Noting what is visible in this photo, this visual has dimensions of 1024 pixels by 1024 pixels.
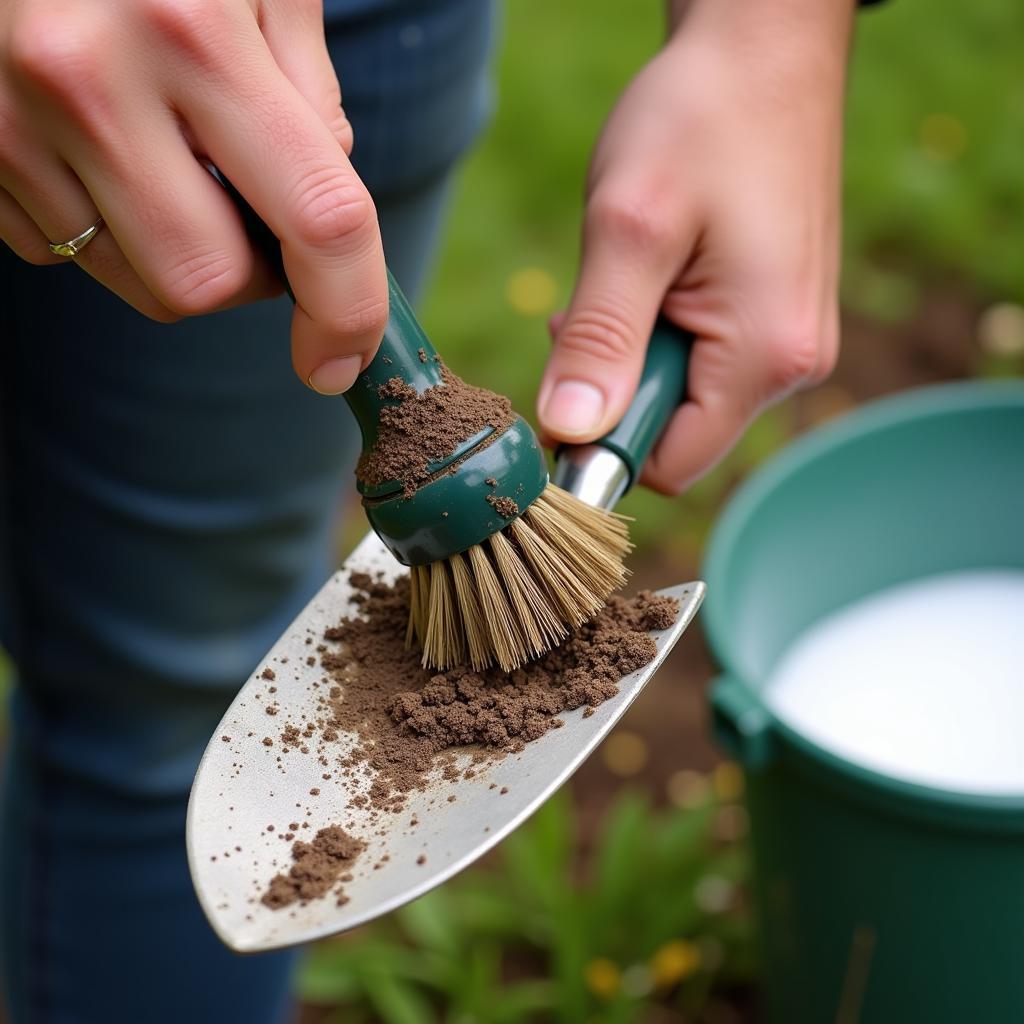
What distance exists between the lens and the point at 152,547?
4.60 ft

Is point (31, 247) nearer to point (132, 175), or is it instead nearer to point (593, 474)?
point (132, 175)

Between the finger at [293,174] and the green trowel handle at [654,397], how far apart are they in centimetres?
37

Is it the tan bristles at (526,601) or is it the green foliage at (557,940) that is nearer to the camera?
the tan bristles at (526,601)

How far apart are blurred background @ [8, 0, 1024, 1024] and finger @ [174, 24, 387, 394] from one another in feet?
3.51

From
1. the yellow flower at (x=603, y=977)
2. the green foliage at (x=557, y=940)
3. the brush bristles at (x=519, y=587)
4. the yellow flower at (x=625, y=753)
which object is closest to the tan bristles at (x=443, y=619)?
the brush bristles at (x=519, y=587)

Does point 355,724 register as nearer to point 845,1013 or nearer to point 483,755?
point 483,755

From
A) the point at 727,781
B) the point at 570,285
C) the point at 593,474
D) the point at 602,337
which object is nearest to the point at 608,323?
the point at 602,337

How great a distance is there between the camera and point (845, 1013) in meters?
1.51

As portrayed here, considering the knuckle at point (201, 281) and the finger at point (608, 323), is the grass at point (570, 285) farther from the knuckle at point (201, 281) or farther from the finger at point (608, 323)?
the knuckle at point (201, 281)

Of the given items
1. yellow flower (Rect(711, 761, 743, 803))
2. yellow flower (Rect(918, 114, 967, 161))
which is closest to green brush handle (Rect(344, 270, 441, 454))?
yellow flower (Rect(711, 761, 743, 803))

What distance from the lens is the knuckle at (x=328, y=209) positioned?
84 cm

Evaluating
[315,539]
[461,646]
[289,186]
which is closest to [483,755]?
[461,646]

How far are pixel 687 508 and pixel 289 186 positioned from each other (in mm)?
1723

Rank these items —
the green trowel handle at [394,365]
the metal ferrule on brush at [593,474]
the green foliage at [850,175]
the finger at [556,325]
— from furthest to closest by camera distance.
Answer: the green foliage at [850,175], the finger at [556,325], the metal ferrule on brush at [593,474], the green trowel handle at [394,365]
